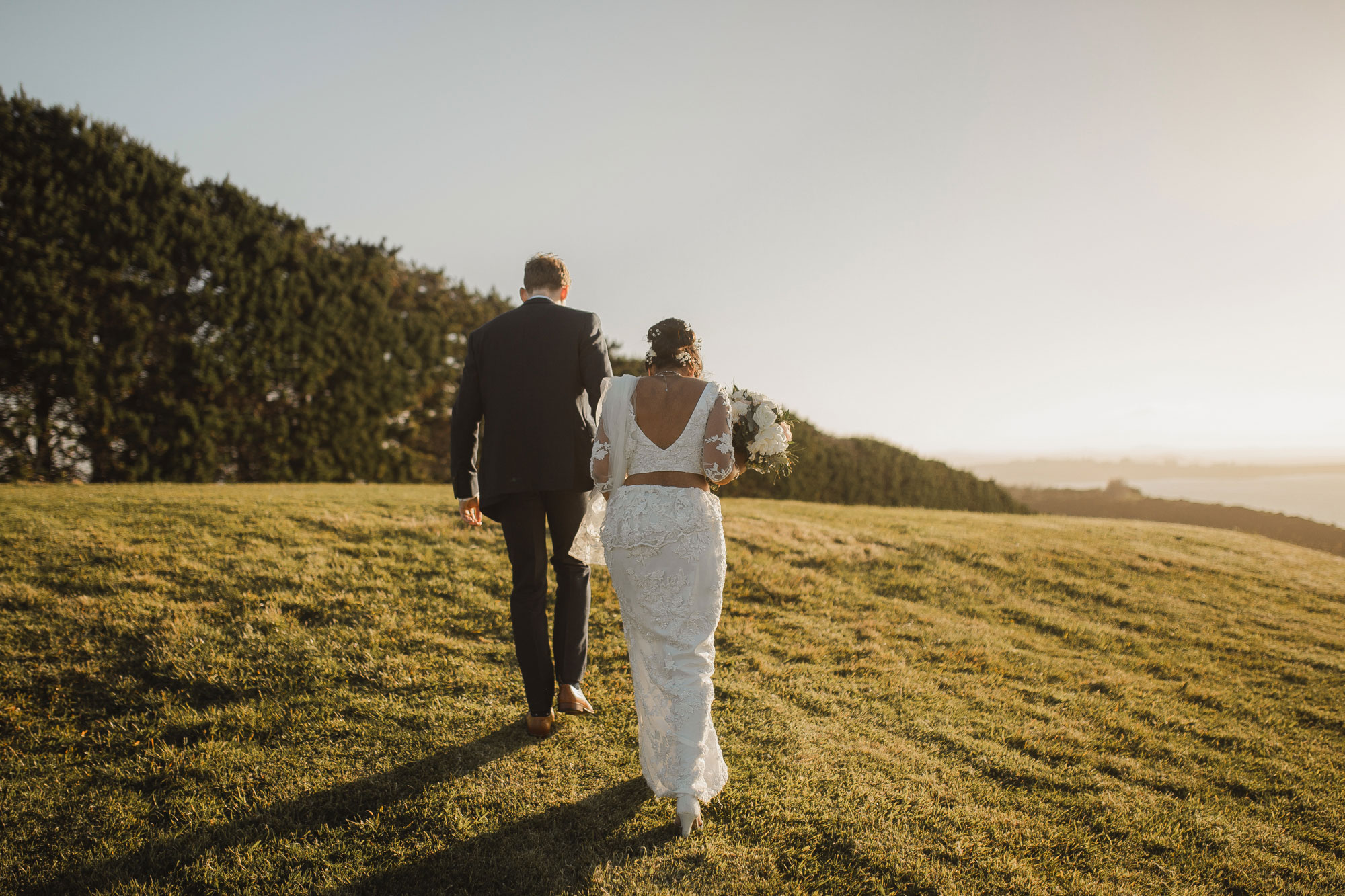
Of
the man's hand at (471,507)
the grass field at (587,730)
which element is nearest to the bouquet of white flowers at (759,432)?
the man's hand at (471,507)

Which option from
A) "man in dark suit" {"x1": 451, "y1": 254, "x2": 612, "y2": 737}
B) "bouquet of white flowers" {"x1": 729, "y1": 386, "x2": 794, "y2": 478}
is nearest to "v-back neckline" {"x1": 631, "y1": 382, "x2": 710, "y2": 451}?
"bouquet of white flowers" {"x1": 729, "y1": 386, "x2": 794, "y2": 478}

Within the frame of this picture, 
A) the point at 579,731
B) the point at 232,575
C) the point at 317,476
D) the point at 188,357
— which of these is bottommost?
the point at 579,731

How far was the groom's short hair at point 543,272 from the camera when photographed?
11.7 ft

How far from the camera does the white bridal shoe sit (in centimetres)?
279

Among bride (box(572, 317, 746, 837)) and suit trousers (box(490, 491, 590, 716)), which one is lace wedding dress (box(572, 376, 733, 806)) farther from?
suit trousers (box(490, 491, 590, 716))

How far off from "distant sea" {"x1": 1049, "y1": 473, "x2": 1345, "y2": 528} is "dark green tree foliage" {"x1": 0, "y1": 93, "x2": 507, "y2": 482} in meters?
21.3

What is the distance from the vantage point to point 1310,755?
4.45 meters

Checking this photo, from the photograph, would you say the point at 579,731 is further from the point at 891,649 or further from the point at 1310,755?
the point at 1310,755

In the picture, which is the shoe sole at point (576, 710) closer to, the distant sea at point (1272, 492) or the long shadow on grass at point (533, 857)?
the long shadow on grass at point (533, 857)

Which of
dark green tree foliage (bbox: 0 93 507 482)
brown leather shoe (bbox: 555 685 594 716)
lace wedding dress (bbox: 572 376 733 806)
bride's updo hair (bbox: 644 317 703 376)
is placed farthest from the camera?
dark green tree foliage (bbox: 0 93 507 482)

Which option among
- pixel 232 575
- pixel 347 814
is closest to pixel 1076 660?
pixel 347 814

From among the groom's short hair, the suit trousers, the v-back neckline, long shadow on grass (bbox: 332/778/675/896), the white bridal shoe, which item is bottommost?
long shadow on grass (bbox: 332/778/675/896)

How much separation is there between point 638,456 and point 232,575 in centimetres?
457

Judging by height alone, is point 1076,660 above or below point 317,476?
below
